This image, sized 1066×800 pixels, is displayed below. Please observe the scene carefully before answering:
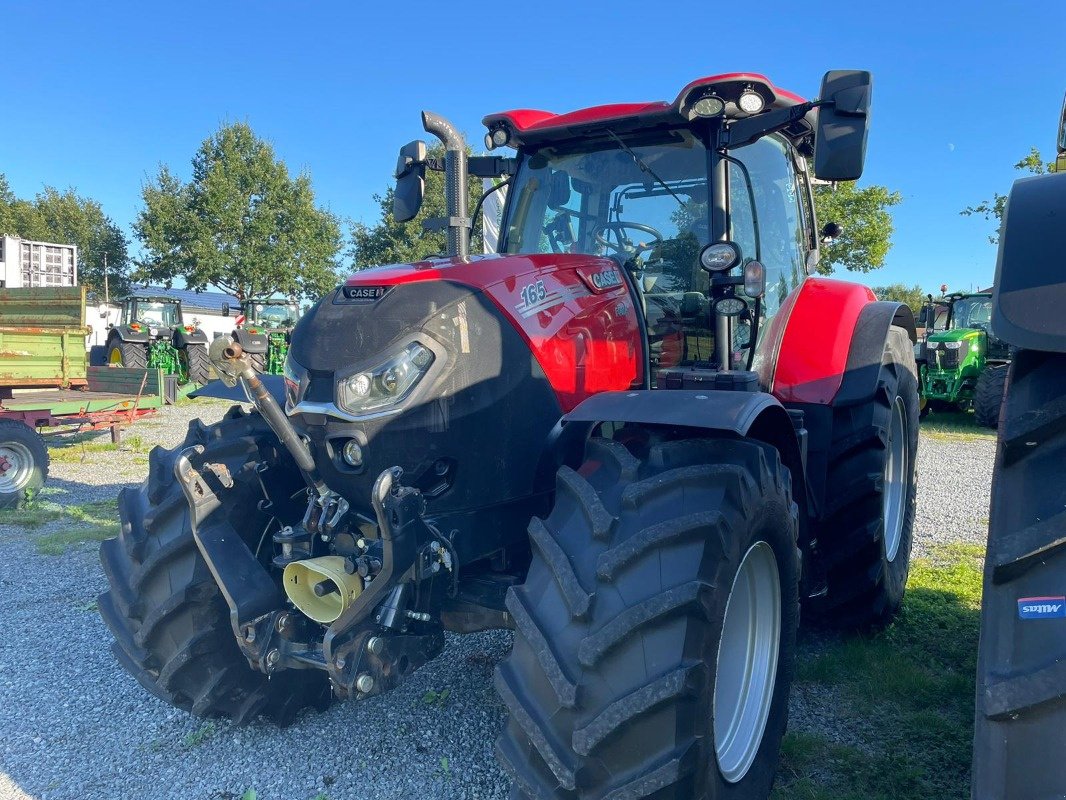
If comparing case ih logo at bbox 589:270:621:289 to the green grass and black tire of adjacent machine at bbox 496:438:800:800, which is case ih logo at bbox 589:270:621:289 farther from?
the green grass

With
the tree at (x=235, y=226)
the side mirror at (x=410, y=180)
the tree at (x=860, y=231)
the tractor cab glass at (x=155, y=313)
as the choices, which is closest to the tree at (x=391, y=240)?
the tree at (x=235, y=226)

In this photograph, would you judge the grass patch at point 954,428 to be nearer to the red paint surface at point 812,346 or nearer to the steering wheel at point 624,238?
the red paint surface at point 812,346

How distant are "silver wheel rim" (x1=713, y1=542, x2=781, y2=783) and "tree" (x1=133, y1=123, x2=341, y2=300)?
1126 inches

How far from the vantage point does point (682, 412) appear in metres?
2.05

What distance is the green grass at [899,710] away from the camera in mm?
2529

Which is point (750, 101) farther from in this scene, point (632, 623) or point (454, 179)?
point (632, 623)

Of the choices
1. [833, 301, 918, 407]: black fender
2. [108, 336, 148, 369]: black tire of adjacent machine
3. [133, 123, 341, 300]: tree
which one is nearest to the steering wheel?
[833, 301, 918, 407]: black fender

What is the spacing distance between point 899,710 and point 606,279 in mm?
2062

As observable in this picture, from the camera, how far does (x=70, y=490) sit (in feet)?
25.1

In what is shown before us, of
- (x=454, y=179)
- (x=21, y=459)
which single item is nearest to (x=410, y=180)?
(x=454, y=179)

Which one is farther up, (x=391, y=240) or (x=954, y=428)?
(x=391, y=240)

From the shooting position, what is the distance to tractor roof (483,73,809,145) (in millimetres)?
2861

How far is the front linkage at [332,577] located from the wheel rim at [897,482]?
9.20 ft

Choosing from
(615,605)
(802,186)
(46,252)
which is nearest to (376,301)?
(615,605)
